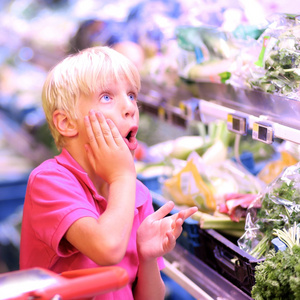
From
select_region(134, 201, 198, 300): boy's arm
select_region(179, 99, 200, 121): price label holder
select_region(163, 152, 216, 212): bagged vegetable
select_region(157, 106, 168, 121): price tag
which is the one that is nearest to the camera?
select_region(134, 201, 198, 300): boy's arm

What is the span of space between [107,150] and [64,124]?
17cm

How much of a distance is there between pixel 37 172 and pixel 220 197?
83 centimetres

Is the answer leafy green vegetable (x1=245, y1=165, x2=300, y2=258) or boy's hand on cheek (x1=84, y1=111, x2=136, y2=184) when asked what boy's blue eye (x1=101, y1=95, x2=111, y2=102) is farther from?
leafy green vegetable (x1=245, y1=165, x2=300, y2=258)

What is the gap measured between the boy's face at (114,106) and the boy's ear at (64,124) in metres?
0.02

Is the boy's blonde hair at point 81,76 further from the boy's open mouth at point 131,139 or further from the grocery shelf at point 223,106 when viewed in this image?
the grocery shelf at point 223,106

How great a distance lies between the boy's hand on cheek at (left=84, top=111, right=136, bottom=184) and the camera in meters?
1.27

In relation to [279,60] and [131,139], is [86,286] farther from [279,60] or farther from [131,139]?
[279,60]

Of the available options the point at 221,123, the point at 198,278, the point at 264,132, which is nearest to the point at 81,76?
the point at 264,132

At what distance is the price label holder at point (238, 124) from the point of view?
1653 millimetres

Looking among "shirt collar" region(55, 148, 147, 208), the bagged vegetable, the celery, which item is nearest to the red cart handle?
"shirt collar" region(55, 148, 147, 208)

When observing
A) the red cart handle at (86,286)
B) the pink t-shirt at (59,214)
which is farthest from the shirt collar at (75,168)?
the red cart handle at (86,286)

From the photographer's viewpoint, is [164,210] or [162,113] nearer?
[164,210]

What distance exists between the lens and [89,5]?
12.9 ft

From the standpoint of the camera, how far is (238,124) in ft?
5.50
